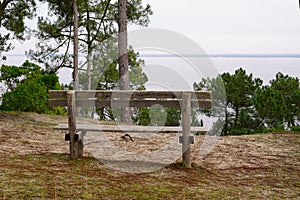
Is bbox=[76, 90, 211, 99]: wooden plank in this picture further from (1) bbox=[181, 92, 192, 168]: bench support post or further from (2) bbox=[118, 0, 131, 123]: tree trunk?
(2) bbox=[118, 0, 131, 123]: tree trunk

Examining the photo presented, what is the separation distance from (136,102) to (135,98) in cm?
6

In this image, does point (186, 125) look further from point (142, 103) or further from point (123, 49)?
point (123, 49)

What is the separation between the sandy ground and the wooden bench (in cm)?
60

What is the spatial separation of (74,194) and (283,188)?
7.19ft

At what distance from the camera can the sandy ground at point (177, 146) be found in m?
5.70

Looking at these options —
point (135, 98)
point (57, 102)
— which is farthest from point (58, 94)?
point (135, 98)

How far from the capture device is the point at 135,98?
A: 5066mm

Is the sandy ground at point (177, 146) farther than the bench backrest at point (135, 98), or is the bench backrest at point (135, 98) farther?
the sandy ground at point (177, 146)

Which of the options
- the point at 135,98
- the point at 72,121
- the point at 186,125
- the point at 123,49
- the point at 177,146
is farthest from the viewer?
the point at 123,49

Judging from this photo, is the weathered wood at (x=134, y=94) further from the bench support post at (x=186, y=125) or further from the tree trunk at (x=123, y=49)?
the tree trunk at (x=123, y=49)

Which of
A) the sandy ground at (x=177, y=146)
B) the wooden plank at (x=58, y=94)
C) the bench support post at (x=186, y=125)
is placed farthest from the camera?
the sandy ground at (x=177, y=146)

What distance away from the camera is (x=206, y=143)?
7.18m

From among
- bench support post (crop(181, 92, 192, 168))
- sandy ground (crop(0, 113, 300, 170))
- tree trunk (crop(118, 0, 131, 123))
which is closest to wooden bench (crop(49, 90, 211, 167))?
bench support post (crop(181, 92, 192, 168))

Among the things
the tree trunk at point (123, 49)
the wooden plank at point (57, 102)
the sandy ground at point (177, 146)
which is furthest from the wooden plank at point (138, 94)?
the tree trunk at point (123, 49)
